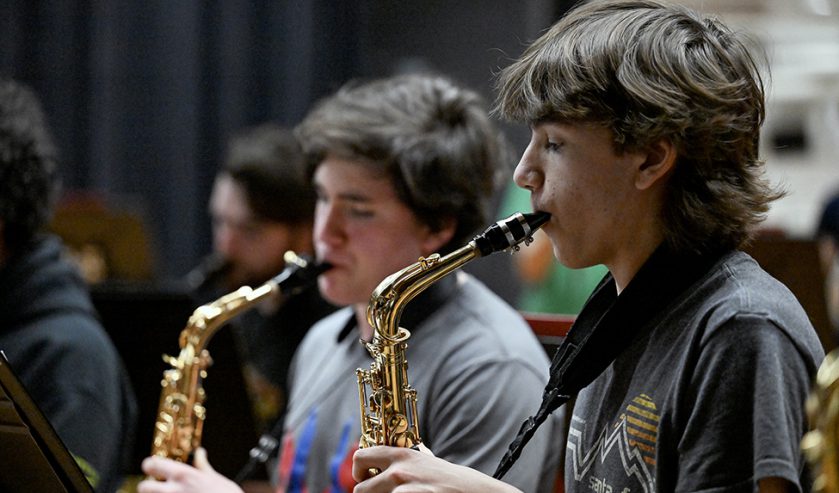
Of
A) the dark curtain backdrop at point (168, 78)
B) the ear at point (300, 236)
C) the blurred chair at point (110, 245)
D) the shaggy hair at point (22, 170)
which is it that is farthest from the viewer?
the dark curtain backdrop at point (168, 78)

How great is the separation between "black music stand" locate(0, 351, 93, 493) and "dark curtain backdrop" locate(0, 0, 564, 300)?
3.96m

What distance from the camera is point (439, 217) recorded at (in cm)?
226

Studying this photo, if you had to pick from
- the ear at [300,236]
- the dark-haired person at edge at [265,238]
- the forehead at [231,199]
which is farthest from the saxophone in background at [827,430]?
the forehead at [231,199]

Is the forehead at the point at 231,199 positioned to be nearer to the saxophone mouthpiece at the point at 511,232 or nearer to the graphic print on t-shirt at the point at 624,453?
the saxophone mouthpiece at the point at 511,232

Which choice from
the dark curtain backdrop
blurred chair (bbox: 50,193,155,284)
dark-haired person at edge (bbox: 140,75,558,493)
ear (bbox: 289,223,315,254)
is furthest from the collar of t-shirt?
the dark curtain backdrop

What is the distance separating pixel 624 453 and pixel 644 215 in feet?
1.06

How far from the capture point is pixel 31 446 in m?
1.55

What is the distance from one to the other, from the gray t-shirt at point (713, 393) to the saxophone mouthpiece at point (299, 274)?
0.96 meters

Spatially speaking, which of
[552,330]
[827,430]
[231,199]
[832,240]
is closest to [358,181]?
[552,330]

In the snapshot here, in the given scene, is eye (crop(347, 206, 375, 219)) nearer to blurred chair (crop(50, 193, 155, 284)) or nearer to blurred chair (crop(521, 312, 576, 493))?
blurred chair (crop(521, 312, 576, 493))

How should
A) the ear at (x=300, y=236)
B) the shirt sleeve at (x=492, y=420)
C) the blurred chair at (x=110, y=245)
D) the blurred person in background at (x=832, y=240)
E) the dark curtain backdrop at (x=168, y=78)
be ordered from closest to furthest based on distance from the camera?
the shirt sleeve at (x=492, y=420) → the ear at (x=300, y=236) → the blurred chair at (x=110, y=245) → the blurred person in background at (x=832, y=240) → the dark curtain backdrop at (x=168, y=78)

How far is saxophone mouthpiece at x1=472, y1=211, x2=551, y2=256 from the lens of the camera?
1470mm

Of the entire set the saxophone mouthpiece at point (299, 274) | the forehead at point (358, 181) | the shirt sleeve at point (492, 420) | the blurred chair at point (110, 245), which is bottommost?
the blurred chair at point (110, 245)

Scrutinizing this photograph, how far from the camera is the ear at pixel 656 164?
137 centimetres
